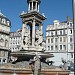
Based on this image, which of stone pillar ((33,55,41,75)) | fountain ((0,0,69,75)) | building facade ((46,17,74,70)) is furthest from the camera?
building facade ((46,17,74,70))

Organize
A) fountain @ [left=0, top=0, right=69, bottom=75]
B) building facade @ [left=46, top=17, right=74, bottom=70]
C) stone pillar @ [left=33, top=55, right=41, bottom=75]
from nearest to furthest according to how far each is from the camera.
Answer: stone pillar @ [left=33, top=55, right=41, bottom=75], fountain @ [left=0, top=0, right=69, bottom=75], building facade @ [left=46, top=17, right=74, bottom=70]

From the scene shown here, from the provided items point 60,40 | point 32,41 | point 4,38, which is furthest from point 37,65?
point 4,38

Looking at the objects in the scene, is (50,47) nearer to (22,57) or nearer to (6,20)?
(6,20)

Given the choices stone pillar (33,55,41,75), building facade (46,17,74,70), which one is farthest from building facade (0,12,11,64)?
stone pillar (33,55,41,75)

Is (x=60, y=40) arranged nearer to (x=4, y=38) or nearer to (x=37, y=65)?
(x=4, y=38)

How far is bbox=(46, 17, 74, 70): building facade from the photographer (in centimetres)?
7581

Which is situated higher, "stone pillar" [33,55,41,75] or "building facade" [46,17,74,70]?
"building facade" [46,17,74,70]

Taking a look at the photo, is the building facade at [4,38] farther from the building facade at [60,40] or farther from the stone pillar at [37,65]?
the stone pillar at [37,65]

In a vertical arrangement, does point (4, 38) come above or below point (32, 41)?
above

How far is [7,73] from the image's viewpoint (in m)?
18.9

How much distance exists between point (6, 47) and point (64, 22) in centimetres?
2437

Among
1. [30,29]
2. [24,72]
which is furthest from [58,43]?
[24,72]

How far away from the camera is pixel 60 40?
78.4 m

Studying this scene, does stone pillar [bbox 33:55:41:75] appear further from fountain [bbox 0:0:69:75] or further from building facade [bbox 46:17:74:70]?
building facade [bbox 46:17:74:70]
